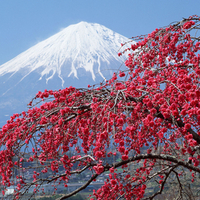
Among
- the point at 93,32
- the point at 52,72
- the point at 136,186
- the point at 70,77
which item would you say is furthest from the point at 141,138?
the point at 52,72

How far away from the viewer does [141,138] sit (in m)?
4.30

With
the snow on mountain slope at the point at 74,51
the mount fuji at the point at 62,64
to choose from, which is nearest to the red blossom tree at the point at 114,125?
the mount fuji at the point at 62,64

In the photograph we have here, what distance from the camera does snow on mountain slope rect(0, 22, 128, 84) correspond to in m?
116

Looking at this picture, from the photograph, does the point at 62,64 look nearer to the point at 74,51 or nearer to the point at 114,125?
the point at 74,51

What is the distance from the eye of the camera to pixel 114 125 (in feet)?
8.50

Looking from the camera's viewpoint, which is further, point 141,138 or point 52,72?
point 52,72

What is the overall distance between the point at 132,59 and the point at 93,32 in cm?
11457

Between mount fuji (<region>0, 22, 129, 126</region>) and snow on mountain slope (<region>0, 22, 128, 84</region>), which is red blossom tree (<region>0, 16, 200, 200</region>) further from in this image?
snow on mountain slope (<region>0, 22, 128, 84</region>)

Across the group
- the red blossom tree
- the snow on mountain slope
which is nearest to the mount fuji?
the snow on mountain slope

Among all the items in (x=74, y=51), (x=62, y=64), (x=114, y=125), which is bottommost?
(x=114, y=125)

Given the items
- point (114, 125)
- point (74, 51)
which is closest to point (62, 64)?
point (74, 51)

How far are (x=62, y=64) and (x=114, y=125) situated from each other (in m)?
154

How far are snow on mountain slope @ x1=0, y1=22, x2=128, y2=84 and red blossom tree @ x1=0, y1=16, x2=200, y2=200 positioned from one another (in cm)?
10362

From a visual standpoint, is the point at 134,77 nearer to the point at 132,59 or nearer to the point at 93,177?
the point at 132,59
